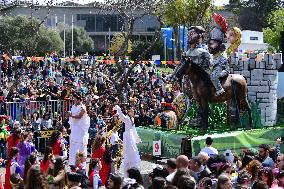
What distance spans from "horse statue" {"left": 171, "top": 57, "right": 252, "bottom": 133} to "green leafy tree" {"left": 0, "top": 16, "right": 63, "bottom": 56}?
116 ft

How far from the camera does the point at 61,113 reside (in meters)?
23.0

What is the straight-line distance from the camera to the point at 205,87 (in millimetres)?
18859

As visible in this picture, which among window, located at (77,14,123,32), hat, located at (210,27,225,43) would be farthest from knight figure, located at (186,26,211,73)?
window, located at (77,14,123,32)

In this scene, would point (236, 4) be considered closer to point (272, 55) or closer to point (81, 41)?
point (81, 41)

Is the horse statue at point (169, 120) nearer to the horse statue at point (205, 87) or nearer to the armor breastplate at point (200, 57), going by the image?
the horse statue at point (205, 87)

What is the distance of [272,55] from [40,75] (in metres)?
21.0

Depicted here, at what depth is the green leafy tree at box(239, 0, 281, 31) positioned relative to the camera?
80500mm

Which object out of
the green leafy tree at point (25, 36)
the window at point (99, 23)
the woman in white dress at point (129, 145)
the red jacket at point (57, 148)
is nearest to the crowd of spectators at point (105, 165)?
the red jacket at point (57, 148)

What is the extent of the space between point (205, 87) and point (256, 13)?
64539mm

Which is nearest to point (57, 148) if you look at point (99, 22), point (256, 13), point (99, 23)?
point (256, 13)

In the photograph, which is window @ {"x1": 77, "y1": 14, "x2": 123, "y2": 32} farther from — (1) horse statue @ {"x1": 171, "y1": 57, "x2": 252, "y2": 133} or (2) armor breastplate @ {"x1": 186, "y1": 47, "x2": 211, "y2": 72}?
(2) armor breastplate @ {"x1": 186, "y1": 47, "x2": 211, "y2": 72}

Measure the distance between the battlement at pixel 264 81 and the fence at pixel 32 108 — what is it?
19.1ft

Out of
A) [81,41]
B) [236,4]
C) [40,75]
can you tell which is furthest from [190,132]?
[236,4]

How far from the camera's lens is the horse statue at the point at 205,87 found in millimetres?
18219
